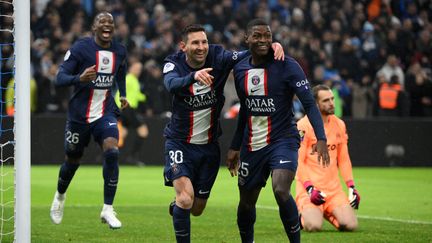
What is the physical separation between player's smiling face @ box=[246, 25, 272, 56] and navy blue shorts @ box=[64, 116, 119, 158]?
3326 mm

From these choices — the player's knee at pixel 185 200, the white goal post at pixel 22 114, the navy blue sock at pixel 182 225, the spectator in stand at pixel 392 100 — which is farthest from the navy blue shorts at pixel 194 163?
the spectator in stand at pixel 392 100

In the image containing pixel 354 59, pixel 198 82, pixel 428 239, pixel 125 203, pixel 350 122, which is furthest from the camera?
pixel 354 59

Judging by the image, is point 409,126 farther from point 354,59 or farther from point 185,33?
point 185,33

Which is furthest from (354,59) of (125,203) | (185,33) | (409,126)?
(185,33)

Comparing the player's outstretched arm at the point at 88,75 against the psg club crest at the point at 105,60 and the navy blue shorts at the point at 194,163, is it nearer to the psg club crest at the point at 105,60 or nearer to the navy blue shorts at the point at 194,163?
the psg club crest at the point at 105,60

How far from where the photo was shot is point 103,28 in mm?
11539

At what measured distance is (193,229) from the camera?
1132cm

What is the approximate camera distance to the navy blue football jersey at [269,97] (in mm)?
8828

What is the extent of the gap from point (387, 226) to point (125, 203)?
4817 millimetres

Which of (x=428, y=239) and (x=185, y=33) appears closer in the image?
(x=185, y=33)

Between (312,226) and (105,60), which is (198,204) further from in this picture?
(105,60)

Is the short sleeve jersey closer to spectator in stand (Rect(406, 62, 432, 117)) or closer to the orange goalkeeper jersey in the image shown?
the orange goalkeeper jersey

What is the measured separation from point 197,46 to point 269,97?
2.76 ft

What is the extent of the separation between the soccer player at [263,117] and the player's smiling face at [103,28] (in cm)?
295
